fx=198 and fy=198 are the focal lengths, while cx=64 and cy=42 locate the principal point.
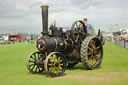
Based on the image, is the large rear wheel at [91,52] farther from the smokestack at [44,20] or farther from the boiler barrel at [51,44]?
the smokestack at [44,20]

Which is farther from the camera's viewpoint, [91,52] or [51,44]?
[91,52]

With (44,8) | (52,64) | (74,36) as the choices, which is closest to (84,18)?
(74,36)

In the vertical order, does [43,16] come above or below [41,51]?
above

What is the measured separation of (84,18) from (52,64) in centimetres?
414

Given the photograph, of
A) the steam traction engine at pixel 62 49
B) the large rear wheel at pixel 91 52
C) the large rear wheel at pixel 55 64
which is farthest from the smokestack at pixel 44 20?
the large rear wheel at pixel 91 52

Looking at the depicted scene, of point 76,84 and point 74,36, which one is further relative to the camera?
point 74,36

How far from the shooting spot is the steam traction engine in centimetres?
800

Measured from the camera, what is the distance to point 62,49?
29.9 feet

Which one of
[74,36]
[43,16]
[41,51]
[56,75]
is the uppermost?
[43,16]

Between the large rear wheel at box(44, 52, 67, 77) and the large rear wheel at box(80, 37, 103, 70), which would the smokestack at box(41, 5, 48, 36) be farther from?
the large rear wheel at box(80, 37, 103, 70)

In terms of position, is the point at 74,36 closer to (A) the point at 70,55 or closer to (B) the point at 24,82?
(A) the point at 70,55

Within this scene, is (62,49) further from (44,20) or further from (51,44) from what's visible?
(44,20)

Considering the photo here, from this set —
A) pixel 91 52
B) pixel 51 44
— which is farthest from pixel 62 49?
pixel 91 52

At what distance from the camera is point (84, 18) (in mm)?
10859
